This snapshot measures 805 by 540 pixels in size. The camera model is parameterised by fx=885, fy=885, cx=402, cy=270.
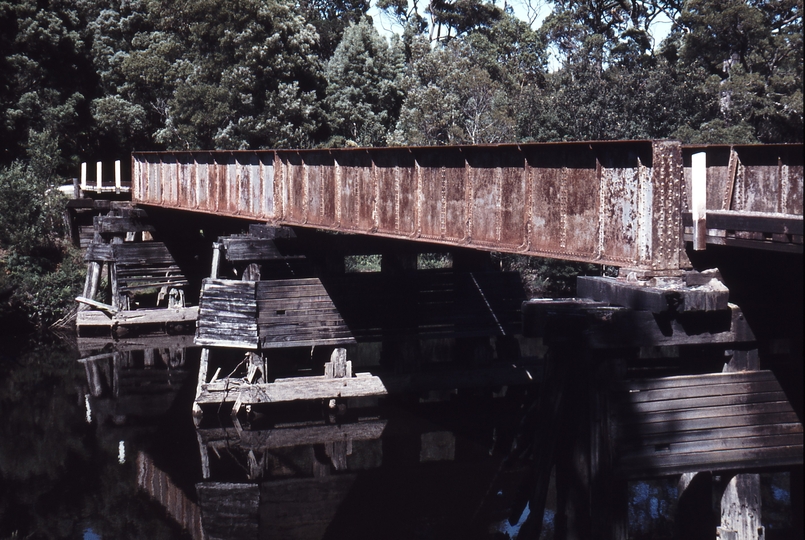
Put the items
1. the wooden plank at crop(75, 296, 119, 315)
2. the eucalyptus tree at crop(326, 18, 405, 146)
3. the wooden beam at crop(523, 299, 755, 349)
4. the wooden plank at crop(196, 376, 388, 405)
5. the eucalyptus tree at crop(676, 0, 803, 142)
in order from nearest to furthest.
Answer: the wooden beam at crop(523, 299, 755, 349) → the wooden plank at crop(196, 376, 388, 405) → the wooden plank at crop(75, 296, 119, 315) → the eucalyptus tree at crop(676, 0, 803, 142) → the eucalyptus tree at crop(326, 18, 405, 146)

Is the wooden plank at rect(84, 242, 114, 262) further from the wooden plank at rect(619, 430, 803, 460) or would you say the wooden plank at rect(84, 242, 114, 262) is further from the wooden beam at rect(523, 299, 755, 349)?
the wooden plank at rect(619, 430, 803, 460)

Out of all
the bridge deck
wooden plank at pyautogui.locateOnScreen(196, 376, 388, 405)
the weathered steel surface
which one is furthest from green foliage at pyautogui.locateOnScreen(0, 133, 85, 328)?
the weathered steel surface

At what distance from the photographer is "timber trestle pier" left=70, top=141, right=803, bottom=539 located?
764 centimetres

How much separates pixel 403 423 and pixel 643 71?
20.1m

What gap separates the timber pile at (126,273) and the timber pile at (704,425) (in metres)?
18.5

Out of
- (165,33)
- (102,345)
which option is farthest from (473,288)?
(165,33)

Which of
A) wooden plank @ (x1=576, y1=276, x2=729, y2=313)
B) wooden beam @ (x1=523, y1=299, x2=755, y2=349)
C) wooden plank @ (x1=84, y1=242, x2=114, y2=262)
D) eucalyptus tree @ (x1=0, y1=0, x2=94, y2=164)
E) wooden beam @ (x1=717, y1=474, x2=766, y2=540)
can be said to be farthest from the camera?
eucalyptus tree @ (x1=0, y1=0, x2=94, y2=164)

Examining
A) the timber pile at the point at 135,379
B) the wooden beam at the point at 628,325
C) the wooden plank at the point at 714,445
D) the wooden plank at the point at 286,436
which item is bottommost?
the wooden plank at the point at 286,436

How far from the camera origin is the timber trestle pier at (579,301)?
7637 millimetres

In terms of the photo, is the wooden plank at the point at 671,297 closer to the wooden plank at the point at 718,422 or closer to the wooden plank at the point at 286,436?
the wooden plank at the point at 718,422

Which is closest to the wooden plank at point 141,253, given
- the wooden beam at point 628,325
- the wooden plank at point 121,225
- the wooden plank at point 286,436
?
the wooden plank at point 121,225

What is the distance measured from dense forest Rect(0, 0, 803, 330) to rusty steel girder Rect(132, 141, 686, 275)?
13.1 m

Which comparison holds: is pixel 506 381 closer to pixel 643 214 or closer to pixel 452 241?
pixel 452 241

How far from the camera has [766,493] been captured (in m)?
13.2
